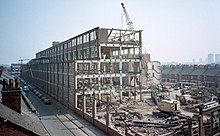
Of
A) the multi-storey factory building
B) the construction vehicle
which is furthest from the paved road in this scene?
the construction vehicle

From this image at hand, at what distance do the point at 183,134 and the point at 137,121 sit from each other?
7.63 m

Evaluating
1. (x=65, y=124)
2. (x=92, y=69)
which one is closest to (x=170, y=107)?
(x=65, y=124)

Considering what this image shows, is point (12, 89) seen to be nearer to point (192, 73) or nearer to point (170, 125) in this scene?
point (170, 125)

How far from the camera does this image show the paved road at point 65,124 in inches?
952

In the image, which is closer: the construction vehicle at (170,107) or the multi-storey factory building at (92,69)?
the construction vehicle at (170,107)

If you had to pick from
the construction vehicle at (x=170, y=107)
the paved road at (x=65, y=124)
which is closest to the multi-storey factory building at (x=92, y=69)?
the paved road at (x=65, y=124)

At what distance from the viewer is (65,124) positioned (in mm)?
27906

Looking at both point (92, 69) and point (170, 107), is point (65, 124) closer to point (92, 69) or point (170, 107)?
point (170, 107)

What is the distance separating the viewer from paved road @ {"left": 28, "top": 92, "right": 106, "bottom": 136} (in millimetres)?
24172

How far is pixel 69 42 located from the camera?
61.0 m

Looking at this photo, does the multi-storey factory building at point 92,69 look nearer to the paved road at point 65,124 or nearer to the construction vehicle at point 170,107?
the paved road at point 65,124

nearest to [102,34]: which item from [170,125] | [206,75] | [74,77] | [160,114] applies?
[74,77]

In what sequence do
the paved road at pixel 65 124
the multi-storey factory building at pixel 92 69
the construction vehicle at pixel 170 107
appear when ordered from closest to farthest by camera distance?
1. the paved road at pixel 65 124
2. the construction vehicle at pixel 170 107
3. the multi-storey factory building at pixel 92 69

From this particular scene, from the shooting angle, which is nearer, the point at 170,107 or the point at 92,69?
the point at 170,107
